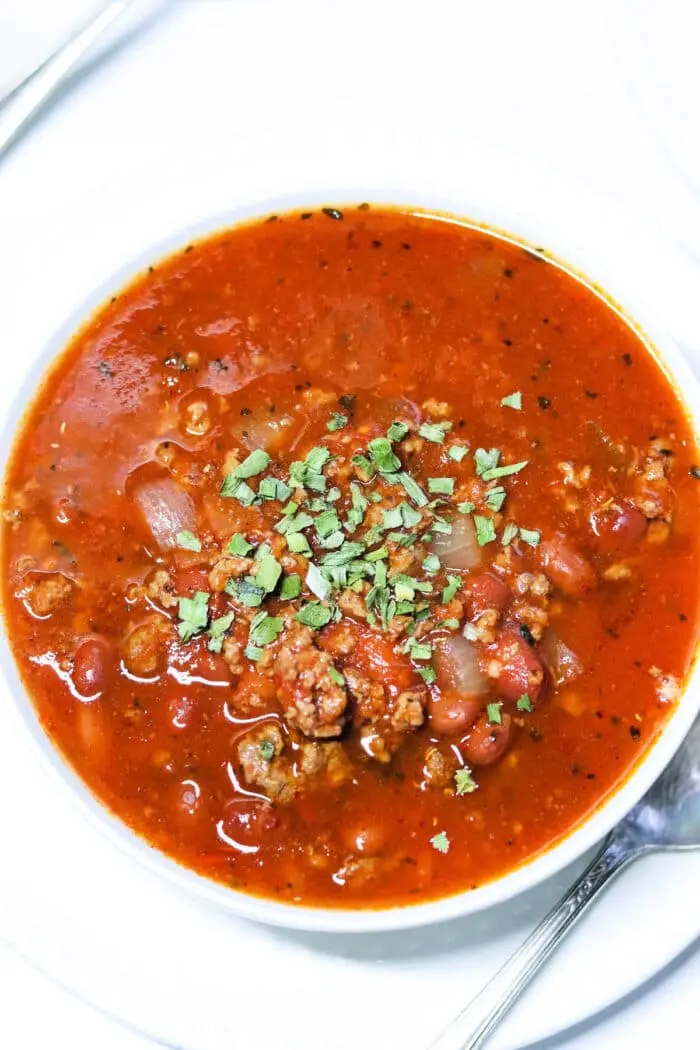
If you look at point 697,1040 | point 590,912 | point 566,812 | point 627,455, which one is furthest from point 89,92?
point 697,1040

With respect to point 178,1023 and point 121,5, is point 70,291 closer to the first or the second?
point 121,5

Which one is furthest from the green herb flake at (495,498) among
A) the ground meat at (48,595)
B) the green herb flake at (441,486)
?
the ground meat at (48,595)

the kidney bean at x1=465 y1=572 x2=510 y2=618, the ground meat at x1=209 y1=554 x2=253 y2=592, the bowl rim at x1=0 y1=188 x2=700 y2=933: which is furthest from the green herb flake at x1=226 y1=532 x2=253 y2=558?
the bowl rim at x1=0 y1=188 x2=700 y2=933

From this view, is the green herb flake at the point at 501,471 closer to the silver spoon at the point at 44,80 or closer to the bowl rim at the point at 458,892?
the bowl rim at the point at 458,892

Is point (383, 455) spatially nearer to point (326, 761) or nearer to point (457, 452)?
point (457, 452)

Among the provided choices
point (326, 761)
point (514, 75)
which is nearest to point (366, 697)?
point (326, 761)

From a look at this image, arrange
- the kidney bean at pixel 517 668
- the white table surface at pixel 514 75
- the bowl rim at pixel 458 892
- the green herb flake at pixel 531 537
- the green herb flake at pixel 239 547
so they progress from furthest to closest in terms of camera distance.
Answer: the white table surface at pixel 514 75, the green herb flake at pixel 531 537, the green herb flake at pixel 239 547, the kidney bean at pixel 517 668, the bowl rim at pixel 458 892

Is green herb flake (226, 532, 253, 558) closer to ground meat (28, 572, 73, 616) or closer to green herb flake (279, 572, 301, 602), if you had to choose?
green herb flake (279, 572, 301, 602)
